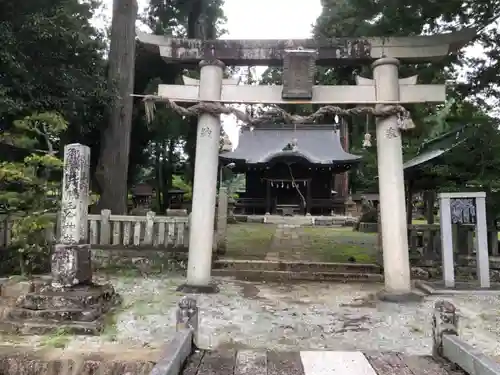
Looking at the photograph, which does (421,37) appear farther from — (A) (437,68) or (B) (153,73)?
(B) (153,73)

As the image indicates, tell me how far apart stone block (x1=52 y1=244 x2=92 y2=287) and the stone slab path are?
2.48 metres

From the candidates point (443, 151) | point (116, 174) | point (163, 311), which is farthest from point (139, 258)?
point (443, 151)

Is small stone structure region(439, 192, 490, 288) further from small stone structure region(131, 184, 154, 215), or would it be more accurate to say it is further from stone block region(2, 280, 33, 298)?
small stone structure region(131, 184, 154, 215)

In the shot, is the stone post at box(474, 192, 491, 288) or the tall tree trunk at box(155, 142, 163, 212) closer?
the stone post at box(474, 192, 491, 288)

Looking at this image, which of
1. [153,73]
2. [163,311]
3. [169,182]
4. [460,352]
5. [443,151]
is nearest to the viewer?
[460,352]

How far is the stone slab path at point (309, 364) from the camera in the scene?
396 centimetres

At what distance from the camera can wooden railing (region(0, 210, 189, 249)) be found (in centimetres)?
962

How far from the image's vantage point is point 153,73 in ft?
48.7

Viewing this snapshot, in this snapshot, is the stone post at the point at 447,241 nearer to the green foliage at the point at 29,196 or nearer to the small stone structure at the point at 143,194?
the green foliage at the point at 29,196

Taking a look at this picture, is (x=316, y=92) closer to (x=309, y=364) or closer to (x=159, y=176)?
(x=309, y=364)

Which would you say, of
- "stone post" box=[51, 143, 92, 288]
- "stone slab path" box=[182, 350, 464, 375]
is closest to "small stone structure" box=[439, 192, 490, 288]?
"stone slab path" box=[182, 350, 464, 375]

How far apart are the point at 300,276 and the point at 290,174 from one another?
16493 millimetres

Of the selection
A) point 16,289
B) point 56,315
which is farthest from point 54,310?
point 16,289

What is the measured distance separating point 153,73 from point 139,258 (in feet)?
25.3
